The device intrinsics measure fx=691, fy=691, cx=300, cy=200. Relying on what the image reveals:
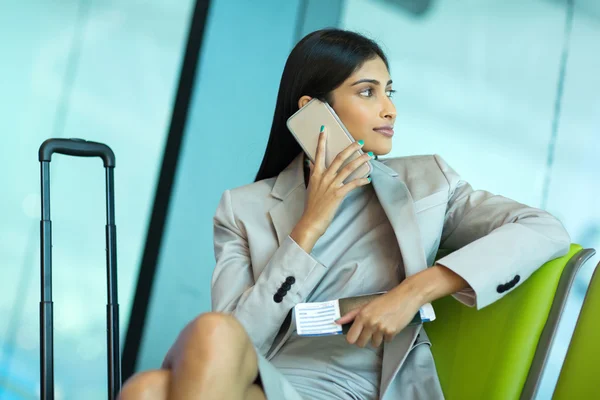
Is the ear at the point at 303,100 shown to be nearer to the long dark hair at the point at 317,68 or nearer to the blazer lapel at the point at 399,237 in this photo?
the long dark hair at the point at 317,68

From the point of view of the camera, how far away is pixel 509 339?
4.39ft

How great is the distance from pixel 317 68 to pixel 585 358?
36.6 inches

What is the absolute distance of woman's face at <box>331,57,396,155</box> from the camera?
167cm

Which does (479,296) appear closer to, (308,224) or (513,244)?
(513,244)

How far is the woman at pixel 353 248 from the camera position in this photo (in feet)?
4.42

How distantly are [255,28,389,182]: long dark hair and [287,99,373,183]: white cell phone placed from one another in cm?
9

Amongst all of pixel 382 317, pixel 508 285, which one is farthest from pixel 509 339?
pixel 382 317

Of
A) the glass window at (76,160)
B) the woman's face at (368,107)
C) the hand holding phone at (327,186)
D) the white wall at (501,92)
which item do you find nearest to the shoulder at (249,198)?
the hand holding phone at (327,186)

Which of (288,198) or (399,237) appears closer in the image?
(399,237)

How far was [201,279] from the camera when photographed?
2.98 meters

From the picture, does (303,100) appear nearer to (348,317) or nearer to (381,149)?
(381,149)

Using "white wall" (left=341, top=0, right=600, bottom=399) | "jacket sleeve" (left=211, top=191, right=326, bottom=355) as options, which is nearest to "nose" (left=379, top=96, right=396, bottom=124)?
"jacket sleeve" (left=211, top=191, right=326, bottom=355)

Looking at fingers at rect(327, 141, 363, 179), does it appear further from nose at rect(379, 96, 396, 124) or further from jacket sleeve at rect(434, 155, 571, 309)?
jacket sleeve at rect(434, 155, 571, 309)

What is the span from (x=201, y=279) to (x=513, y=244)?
1.84 metres
